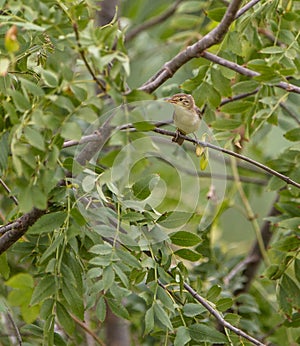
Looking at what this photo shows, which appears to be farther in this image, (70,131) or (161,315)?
(161,315)

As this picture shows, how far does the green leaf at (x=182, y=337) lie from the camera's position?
1.03 m

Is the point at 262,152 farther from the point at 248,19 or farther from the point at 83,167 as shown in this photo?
the point at 83,167

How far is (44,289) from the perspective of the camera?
3.10ft

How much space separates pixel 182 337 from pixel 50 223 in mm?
261

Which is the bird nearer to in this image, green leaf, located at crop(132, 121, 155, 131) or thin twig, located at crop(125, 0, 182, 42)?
green leaf, located at crop(132, 121, 155, 131)

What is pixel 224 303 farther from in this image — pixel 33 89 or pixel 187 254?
pixel 33 89

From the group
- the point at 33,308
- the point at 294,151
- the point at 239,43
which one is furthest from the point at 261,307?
the point at 33,308

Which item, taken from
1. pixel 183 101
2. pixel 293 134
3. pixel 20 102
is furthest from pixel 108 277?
pixel 293 134

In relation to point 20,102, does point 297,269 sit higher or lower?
lower

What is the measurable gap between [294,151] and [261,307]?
0.58m

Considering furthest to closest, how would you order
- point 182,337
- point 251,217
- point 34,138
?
point 251,217, point 182,337, point 34,138

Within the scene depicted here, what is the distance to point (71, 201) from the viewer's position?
0.96 metres

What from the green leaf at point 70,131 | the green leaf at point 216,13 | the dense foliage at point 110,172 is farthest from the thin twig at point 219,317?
the green leaf at point 216,13

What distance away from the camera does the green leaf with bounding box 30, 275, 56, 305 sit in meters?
0.93
